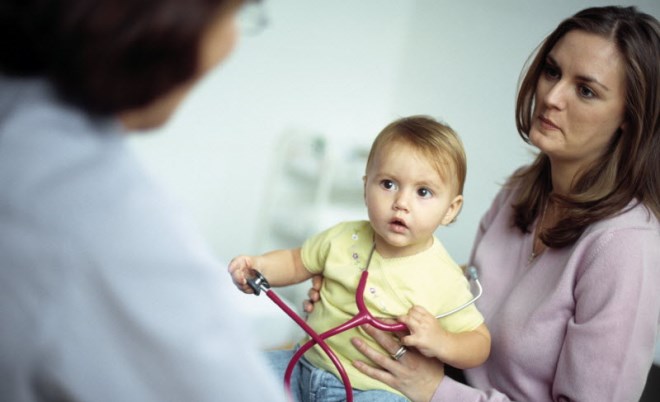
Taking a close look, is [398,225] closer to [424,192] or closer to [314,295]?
[424,192]

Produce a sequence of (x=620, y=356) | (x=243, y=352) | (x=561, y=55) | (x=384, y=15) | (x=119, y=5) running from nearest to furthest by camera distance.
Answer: (x=119, y=5) < (x=243, y=352) < (x=620, y=356) < (x=561, y=55) < (x=384, y=15)

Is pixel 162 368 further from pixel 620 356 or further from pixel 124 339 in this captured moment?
pixel 620 356

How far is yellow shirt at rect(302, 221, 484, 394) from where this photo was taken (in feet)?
4.24

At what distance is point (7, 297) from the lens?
0.60m

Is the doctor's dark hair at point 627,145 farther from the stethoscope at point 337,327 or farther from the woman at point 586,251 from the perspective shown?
the stethoscope at point 337,327

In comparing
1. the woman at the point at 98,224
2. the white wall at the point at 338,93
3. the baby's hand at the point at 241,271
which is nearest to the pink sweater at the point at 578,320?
the baby's hand at the point at 241,271

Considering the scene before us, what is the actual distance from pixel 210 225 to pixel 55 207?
2561 mm

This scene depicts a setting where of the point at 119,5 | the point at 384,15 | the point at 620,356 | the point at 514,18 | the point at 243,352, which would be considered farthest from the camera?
the point at 384,15

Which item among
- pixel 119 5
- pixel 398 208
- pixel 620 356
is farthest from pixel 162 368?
pixel 620 356

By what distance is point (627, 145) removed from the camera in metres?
1.42

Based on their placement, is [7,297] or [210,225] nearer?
[7,297]

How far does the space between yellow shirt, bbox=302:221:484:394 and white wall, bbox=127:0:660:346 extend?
1451 millimetres

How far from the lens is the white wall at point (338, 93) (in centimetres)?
286

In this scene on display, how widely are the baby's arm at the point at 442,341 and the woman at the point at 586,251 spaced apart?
0.11 m
